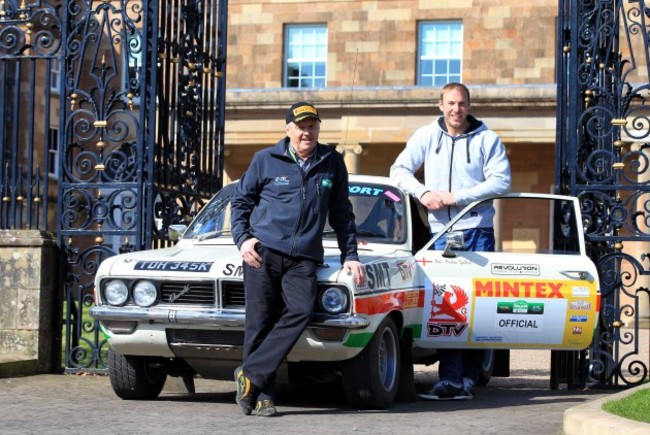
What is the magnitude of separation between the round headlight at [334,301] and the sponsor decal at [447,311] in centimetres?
132

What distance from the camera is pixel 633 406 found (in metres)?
8.54

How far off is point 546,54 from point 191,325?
87.8ft

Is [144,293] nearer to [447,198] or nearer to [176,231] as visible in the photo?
[176,231]

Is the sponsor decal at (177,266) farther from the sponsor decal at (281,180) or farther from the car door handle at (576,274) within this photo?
the car door handle at (576,274)

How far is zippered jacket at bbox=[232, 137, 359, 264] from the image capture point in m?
9.26

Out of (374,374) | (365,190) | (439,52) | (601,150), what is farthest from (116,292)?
(439,52)

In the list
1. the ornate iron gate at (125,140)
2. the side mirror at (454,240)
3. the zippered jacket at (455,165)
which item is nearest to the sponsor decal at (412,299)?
the side mirror at (454,240)

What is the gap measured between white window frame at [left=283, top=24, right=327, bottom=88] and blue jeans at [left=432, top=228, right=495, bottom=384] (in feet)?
84.9

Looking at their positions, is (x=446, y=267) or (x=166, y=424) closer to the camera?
(x=166, y=424)

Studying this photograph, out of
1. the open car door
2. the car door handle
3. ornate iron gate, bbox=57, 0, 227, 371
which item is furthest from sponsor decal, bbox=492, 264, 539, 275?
ornate iron gate, bbox=57, 0, 227, 371

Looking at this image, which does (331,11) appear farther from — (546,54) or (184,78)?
(184,78)

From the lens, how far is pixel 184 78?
13.3m

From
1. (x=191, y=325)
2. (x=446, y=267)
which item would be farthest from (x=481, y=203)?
A: (x=191, y=325)

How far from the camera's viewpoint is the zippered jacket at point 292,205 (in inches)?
364
